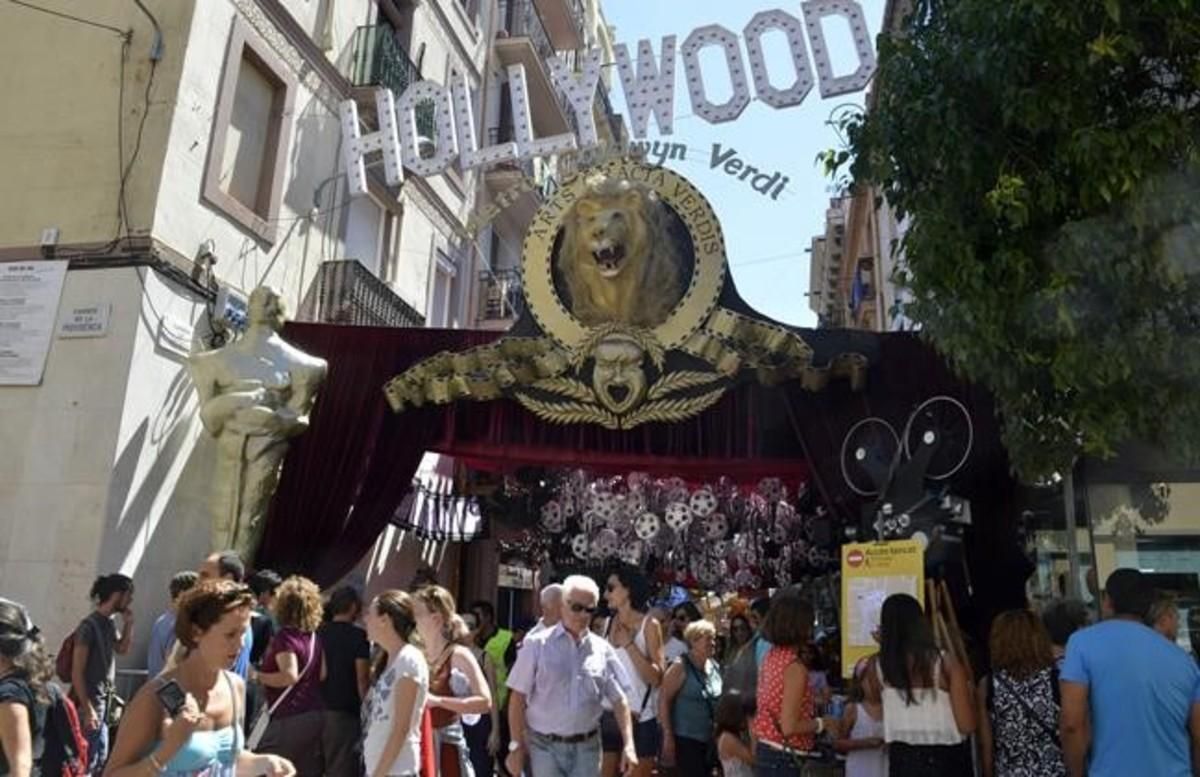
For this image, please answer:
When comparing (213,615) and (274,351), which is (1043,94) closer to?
(213,615)

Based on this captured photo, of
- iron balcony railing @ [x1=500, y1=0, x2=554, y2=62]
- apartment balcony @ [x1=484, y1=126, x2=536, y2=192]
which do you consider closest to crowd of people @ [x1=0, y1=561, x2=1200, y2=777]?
apartment balcony @ [x1=484, y1=126, x2=536, y2=192]

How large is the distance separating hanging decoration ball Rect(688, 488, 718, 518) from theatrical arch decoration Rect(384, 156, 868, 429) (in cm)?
232

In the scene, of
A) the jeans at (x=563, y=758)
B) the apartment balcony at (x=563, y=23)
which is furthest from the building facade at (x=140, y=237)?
the apartment balcony at (x=563, y=23)

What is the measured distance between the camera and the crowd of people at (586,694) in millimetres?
3098

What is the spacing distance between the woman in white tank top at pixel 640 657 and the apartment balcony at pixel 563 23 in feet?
51.0

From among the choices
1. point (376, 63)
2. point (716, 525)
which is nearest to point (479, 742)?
point (716, 525)

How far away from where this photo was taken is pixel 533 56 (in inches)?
668

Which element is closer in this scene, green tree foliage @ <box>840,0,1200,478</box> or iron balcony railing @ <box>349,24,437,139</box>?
green tree foliage @ <box>840,0,1200,478</box>

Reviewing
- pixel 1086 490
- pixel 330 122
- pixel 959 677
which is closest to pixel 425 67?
pixel 330 122

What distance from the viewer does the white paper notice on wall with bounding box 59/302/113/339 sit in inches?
314

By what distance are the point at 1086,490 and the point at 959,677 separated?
3.48 m

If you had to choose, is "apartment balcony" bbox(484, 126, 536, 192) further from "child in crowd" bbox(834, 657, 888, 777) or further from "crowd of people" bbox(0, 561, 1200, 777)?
"child in crowd" bbox(834, 657, 888, 777)

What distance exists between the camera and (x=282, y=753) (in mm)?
5031

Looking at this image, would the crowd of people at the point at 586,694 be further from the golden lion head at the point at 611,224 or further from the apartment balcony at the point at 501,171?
the apartment balcony at the point at 501,171
